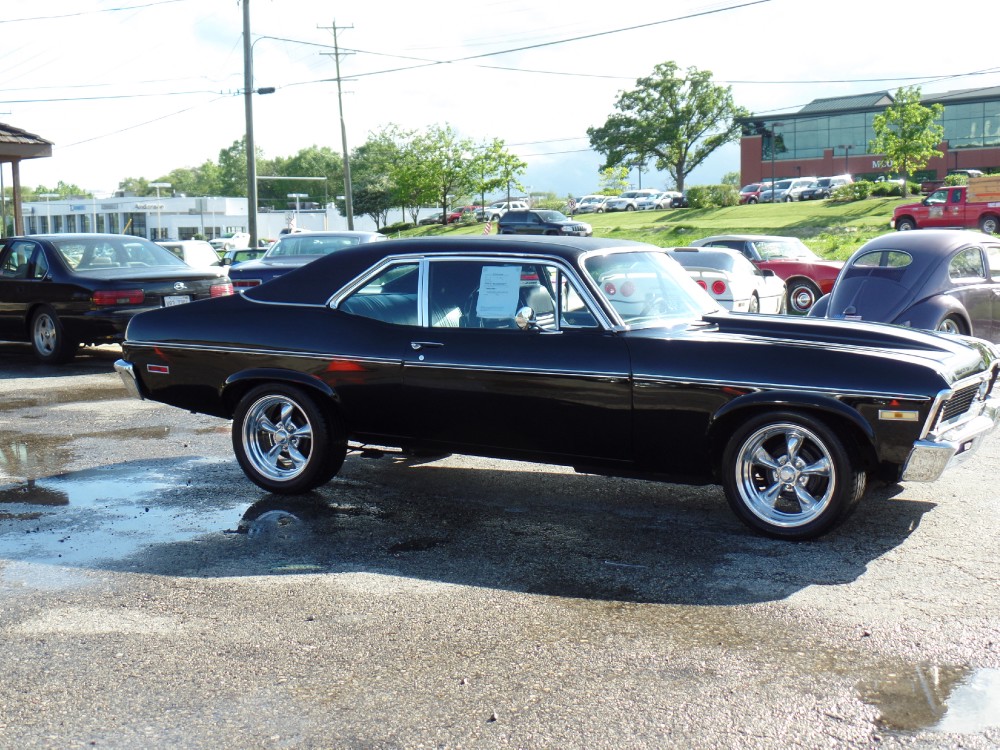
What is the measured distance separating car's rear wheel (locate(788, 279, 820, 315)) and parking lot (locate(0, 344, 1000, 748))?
1286cm

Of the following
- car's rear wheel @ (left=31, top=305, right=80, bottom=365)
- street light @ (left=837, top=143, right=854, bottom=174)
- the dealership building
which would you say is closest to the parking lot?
car's rear wheel @ (left=31, top=305, right=80, bottom=365)

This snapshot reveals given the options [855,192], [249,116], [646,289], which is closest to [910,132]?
[855,192]

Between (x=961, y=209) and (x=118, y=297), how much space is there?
111 ft

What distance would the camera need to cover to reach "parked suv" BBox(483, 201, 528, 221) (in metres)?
71.3

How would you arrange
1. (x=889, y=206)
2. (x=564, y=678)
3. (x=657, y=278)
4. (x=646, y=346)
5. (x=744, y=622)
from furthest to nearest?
(x=889, y=206)
(x=657, y=278)
(x=646, y=346)
(x=744, y=622)
(x=564, y=678)

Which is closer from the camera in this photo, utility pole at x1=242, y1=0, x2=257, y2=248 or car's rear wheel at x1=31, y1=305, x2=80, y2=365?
car's rear wheel at x1=31, y1=305, x2=80, y2=365

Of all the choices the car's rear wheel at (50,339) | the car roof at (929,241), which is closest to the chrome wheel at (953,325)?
the car roof at (929,241)

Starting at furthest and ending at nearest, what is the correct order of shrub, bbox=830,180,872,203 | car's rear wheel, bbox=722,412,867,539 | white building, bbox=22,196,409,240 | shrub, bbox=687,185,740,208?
white building, bbox=22,196,409,240 → shrub, bbox=687,185,740,208 → shrub, bbox=830,180,872,203 → car's rear wheel, bbox=722,412,867,539

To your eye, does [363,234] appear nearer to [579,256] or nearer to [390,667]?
[579,256]

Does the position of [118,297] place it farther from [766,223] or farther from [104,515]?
[766,223]

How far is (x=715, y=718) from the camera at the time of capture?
11.9ft

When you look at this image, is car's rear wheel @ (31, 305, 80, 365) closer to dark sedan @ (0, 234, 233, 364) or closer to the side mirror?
dark sedan @ (0, 234, 233, 364)

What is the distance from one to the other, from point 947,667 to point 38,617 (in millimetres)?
3655

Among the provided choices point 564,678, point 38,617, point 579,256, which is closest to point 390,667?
point 564,678
